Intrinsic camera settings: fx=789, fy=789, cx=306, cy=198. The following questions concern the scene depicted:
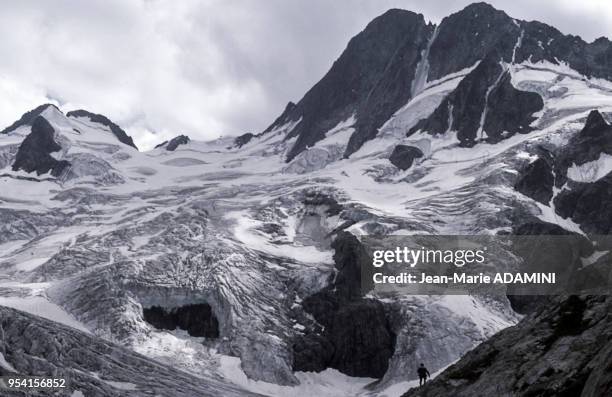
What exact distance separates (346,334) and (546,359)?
126270 mm

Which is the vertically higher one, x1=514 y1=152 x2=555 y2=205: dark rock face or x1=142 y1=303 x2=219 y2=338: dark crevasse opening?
x1=514 y1=152 x2=555 y2=205: dark rock face

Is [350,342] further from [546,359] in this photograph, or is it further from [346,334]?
[546,359]

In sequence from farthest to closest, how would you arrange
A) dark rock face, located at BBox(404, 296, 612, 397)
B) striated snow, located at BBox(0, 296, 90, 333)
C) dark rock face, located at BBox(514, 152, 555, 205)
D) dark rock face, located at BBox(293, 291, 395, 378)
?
1. dark rock face, located at BBox(514, 152, 555, 205)
2. dark rock face, located at BBox(293, 291, 395, 378)
3. striated snow, located at BBox(0, 296, 90, 333)
4. dark rock face, located at BBox(404, 296, 612, 397)

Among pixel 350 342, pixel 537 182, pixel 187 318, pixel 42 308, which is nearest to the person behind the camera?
pixel 42 308

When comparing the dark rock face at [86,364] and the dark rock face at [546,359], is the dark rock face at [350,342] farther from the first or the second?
the dark rock face at [546,359]

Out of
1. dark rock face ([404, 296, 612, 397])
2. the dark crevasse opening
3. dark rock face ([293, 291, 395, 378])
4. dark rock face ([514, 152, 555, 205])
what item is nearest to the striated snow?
the dark crevasse opening

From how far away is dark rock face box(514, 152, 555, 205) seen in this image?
632ft

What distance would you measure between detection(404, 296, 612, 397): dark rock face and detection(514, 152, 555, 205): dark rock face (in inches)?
6141

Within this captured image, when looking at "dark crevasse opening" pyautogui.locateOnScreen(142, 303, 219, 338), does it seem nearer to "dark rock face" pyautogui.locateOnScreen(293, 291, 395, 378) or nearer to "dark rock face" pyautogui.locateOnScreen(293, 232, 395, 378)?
"dark rock face" pyautogui.locateOnScreen(293, 232, 395, 378)

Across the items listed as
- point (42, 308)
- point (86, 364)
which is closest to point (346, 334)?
point (86, 364)

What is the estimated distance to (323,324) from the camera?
162 m

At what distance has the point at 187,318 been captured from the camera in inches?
6329

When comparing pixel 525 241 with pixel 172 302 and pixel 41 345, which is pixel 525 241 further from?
pixel 41 345

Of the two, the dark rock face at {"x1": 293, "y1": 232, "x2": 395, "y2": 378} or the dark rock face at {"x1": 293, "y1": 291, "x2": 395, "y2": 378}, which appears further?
the dark rock face at {"x1": 293, "y1": 232, "x2": 395, "y2": 378}
